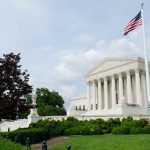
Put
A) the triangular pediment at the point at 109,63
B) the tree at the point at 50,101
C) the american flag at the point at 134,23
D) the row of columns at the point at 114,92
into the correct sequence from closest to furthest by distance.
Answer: the american flag at the point at 134,23 < the row of columns at the point at 114,92 < the triangular pediment at the point at 109,63 < the tree at the point at 50,101

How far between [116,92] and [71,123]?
141ft

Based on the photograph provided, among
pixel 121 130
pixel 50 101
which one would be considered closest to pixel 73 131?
pixel 121 130

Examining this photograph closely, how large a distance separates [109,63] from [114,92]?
7741 mm

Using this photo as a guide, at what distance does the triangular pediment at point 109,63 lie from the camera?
3045 inches

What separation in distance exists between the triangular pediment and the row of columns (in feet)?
8.28

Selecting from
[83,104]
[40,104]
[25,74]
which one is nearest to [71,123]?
[25,74]

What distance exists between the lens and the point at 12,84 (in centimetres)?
2991

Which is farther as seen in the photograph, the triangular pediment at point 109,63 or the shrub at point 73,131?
the triangular pediment at point 109,63

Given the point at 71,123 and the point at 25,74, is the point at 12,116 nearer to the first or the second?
the point at 25,74

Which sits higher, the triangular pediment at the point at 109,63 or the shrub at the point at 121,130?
the triangular pediment at the point at 109,63

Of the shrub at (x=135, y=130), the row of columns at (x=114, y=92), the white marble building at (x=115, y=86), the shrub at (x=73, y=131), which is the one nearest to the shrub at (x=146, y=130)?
the shrub at (x=135, y=130)

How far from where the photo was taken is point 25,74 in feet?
102

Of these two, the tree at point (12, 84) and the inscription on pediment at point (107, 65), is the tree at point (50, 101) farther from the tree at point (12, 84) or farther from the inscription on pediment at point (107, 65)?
the tree at point (12, 84)

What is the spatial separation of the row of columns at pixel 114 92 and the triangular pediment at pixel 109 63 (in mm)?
2524
